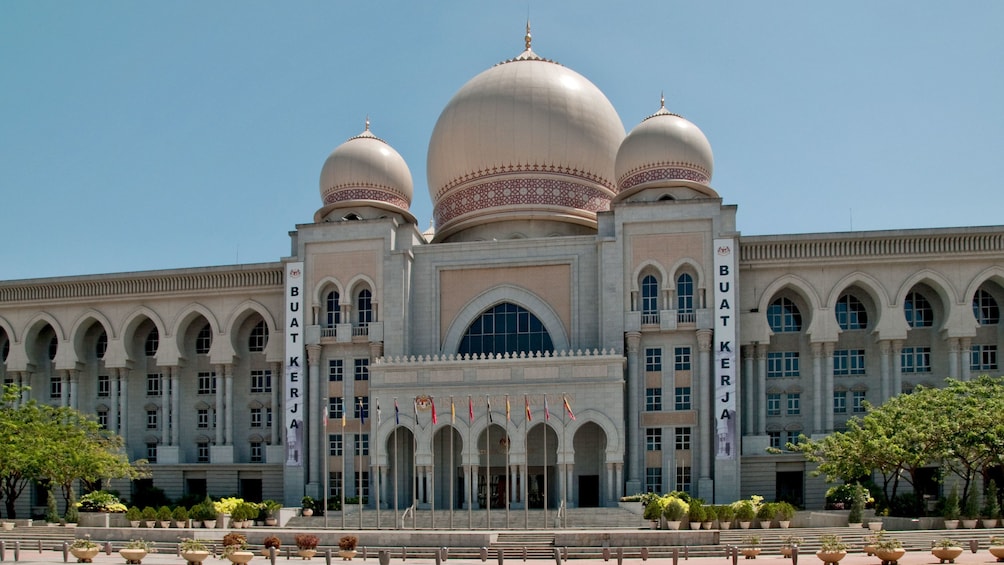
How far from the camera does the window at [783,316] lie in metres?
46.0

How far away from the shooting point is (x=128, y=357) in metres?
50.1

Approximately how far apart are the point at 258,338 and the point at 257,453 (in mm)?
5254

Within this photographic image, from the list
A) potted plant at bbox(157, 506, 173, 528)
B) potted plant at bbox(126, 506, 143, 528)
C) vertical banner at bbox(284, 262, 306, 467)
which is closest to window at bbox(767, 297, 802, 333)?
vertical banner at bbox(284, 262, 306, 467)

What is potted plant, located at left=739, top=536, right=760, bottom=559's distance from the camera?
1124 inches

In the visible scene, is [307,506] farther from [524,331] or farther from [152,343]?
[152,343]

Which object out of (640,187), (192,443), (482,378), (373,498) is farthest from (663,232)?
(192,443)

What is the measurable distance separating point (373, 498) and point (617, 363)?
11.3 metres

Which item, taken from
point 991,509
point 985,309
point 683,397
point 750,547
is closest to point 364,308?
point 683,397

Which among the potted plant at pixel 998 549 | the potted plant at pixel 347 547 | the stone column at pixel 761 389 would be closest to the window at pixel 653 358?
the stone column at pixel 761 389

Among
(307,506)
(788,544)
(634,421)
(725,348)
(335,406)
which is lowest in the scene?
(307,506)

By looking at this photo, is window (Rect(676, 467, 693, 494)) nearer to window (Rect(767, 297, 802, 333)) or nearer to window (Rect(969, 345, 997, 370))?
window (Rect(767, 297, 802, 333))

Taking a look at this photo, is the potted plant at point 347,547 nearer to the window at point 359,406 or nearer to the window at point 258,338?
the window at point 359,406

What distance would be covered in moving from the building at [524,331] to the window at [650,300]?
3.5 inches

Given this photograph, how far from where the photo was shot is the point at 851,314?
45750 mm
